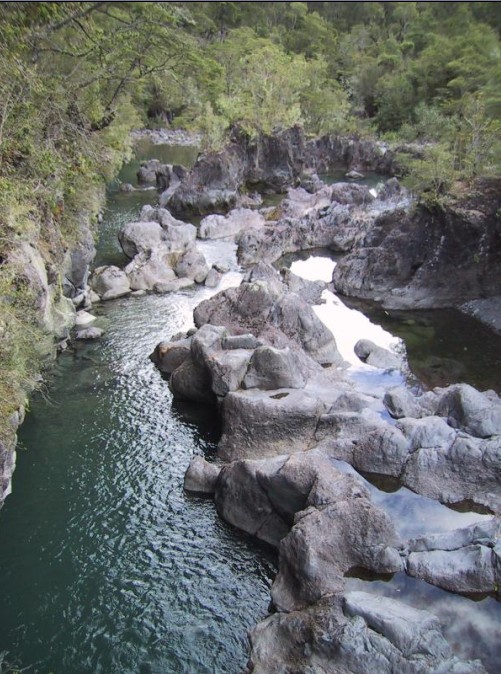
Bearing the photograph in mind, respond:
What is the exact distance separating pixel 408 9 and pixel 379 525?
11902 centimetres

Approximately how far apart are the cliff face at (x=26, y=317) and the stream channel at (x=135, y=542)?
1.61 metres

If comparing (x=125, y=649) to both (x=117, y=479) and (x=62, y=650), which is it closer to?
(x=62, y=650)

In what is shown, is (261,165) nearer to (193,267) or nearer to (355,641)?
(193,267)

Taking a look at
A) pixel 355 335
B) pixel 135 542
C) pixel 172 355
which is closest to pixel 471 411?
pixel 355 335

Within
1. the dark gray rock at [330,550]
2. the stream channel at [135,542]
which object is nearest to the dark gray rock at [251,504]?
the stream channel at [135,542]

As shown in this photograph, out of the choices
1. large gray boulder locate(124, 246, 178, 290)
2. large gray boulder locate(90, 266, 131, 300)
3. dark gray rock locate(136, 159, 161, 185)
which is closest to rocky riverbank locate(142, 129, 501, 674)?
large gray boulder locate(124, 246, 178, 290)

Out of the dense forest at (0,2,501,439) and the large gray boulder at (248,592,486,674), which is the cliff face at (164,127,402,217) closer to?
the dense forest at (0,2,501,439)

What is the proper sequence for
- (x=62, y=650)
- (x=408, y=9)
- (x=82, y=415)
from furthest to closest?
(x=408, y=9) < (x=82, y=415) < (x=62, y=650)

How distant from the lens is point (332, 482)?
12.5 metres

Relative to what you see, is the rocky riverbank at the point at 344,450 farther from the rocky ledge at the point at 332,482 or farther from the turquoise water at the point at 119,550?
the turquoise water at the point at 119,550

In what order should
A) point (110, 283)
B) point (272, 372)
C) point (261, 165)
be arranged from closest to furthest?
point (272, 372), point (110, 283), point (261, 165)

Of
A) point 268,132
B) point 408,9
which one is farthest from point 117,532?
point 408,9

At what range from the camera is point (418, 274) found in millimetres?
28469

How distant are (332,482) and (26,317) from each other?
31.9ft
